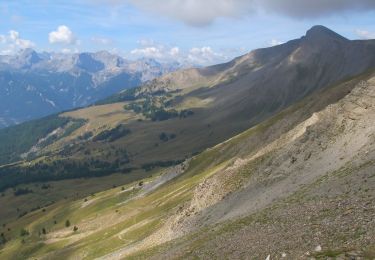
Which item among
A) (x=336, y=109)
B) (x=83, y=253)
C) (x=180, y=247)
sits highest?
(x=336, y=109)

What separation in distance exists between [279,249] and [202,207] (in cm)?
3865

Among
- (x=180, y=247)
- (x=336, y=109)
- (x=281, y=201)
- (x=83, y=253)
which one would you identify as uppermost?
(x=336, y=109)

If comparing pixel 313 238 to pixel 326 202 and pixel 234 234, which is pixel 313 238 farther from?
pixel 234 234

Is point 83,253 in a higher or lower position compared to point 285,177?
lower

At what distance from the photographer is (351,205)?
42.2 meters

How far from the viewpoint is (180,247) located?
57.6 metres

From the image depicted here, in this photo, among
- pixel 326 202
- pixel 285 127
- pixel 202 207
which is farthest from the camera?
pixel 285 127

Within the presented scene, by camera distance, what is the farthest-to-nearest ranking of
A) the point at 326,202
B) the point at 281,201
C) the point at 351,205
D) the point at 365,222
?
the point at 281,201 → the point at 326,202 → the point at 351,205 → the point at 365,222

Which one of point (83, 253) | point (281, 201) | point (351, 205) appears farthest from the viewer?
point (83, 253)

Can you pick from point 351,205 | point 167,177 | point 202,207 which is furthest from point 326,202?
point 167,177

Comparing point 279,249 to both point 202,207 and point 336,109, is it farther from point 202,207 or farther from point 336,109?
point 336,109

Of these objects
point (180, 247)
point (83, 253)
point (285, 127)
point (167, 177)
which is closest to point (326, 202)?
point (180, 247)

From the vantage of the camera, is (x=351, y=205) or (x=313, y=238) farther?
(x=351, y=205)

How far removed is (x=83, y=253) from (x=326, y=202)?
73194 mm
